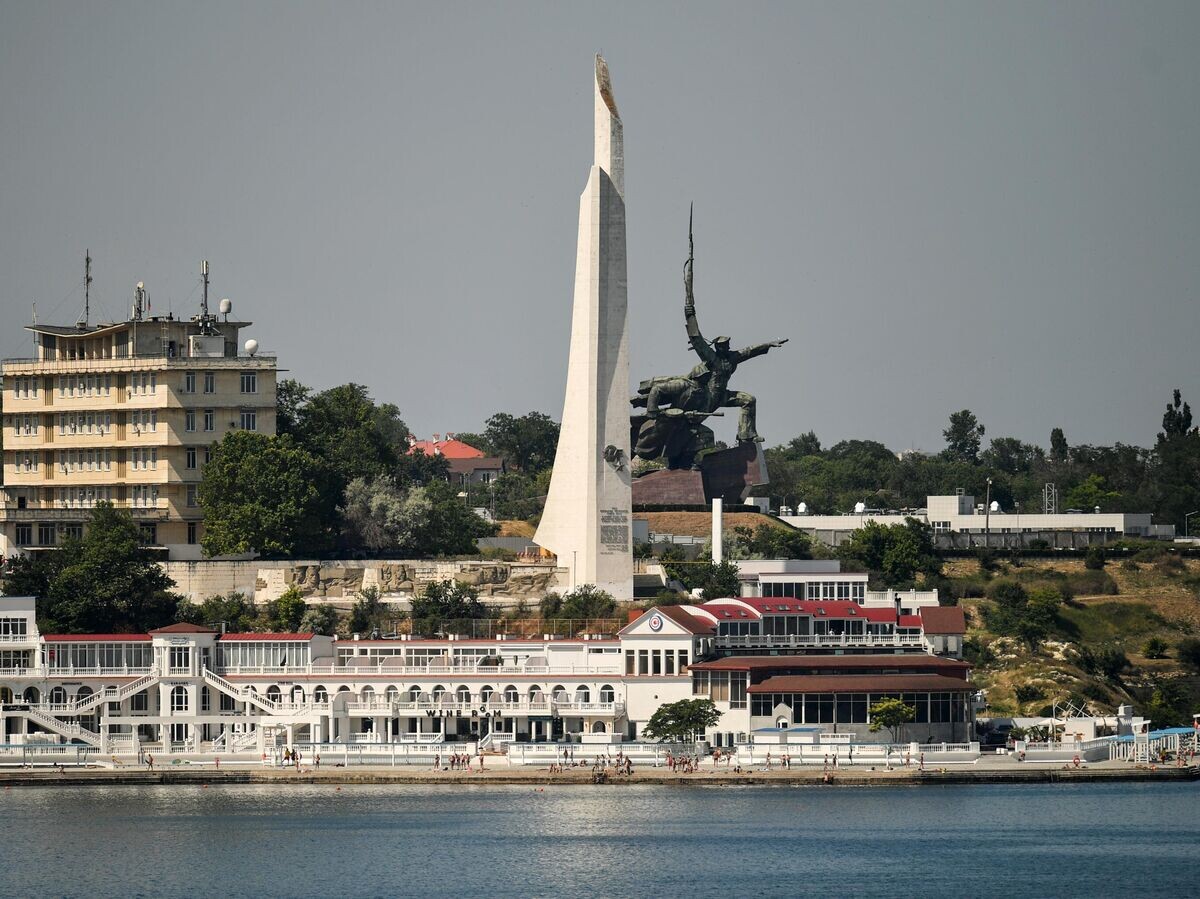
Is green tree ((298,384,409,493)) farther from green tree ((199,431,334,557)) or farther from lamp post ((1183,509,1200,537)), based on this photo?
lamp post ((1183,509,1200,537))

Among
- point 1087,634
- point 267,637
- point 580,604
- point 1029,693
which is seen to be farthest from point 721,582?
point 267,637

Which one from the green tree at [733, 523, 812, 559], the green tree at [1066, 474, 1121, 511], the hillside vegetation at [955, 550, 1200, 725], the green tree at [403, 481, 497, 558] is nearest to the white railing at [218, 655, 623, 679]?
the green tree at [403, 481, 497, 558]

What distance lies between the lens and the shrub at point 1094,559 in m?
155

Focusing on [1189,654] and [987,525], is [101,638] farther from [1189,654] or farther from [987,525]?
[987,525]

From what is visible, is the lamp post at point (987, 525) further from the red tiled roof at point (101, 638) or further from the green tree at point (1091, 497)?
the red tiled roof at point (101, 638)

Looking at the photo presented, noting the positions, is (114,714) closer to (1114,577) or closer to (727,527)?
(727,527)

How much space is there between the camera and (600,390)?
13012 cm

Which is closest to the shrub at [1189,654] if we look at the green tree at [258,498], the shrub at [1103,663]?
the shrub at [1103,663]

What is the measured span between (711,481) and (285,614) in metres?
37.2

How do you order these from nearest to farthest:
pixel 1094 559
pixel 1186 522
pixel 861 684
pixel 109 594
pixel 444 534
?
pixel 861 684 < pixel 109 594 < pixel 444 534 < pixel 1094 559 < pixel 1186 522

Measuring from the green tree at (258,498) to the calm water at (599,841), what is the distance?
83.9 feet

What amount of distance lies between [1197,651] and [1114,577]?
16.4m

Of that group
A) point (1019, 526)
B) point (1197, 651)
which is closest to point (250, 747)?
point (1197, 651)

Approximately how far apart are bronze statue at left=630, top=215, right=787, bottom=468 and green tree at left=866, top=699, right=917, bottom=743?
4509 centimetres
